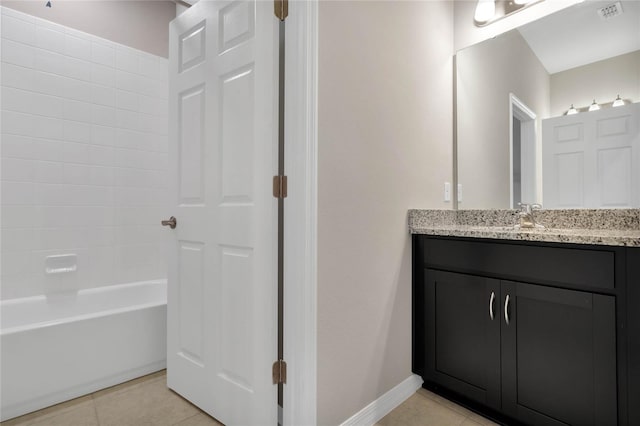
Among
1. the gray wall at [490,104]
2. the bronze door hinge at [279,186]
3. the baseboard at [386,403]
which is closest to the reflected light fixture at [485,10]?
the gray wall at [490,104]

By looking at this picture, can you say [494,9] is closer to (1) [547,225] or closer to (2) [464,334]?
(1) [547,225]

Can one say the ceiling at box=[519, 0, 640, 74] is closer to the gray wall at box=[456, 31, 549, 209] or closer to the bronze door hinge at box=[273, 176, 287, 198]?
the gray wall at box=[456, 31, 549, 209]

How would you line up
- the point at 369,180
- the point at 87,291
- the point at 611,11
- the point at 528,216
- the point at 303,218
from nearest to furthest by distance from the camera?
the point at 303,218
the point at 369,180
the point at 611,11
the point at 528,216
the point at 87,291

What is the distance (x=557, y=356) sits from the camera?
134cm

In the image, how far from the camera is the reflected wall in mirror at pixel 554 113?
1.57 metres

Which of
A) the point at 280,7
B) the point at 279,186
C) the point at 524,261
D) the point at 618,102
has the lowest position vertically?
the point at 524,261

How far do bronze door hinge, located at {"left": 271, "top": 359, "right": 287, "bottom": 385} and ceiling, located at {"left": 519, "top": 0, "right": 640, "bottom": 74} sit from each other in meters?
2.06

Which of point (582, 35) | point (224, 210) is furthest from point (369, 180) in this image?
point (582, 35)

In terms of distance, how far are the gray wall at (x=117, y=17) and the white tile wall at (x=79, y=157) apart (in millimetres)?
58

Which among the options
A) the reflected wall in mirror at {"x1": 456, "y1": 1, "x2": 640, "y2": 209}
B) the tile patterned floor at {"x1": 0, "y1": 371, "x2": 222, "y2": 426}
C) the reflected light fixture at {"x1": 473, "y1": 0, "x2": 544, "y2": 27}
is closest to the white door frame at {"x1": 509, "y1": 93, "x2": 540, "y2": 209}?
the reflected wall in mirror at {"x1": 456, "y1": 1, "x2": 640, "y2": 209}

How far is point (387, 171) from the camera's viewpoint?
1645mm

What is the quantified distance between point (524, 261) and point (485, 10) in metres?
1.60

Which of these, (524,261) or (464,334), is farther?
(464,334)

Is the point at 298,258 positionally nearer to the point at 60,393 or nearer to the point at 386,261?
the point at 386,261
